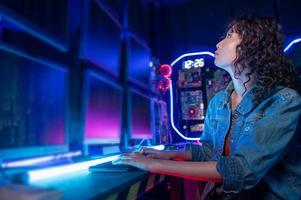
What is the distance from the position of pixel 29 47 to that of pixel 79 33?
49 cm

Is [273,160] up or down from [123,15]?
down

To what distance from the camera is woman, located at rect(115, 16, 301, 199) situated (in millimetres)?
1136

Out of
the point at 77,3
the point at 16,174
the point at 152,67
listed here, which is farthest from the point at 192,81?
the point at 16,174

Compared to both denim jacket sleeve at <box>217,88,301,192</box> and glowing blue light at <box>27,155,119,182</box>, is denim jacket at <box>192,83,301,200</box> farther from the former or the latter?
glowing blue light at <box>27,155,119,182</box>

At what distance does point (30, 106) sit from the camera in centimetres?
114

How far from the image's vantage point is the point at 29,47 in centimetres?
130

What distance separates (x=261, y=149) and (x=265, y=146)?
2cm

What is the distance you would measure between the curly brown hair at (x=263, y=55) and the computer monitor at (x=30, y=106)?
958 millimetres

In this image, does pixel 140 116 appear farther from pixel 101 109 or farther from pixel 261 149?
pixel 261 149

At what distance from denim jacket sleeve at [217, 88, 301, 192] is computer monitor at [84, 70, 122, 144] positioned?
0.75 m

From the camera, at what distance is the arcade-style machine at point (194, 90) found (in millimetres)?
3211

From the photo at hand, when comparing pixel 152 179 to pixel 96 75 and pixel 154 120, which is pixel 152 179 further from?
→ pixel 154 120

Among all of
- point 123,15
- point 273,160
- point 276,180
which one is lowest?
point 276,180

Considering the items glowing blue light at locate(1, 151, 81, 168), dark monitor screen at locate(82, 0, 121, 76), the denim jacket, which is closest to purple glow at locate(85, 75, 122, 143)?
dark monitor screen at locate(82, 0, 121, 76)
